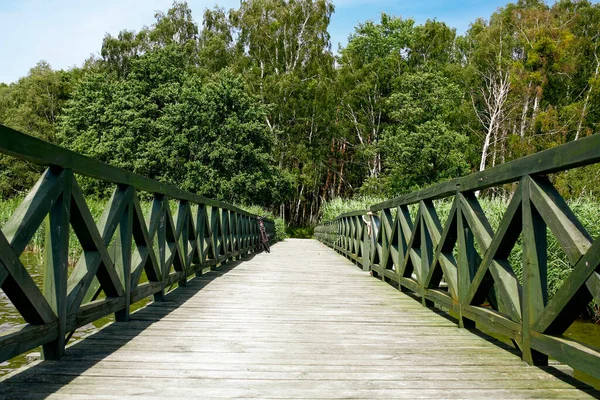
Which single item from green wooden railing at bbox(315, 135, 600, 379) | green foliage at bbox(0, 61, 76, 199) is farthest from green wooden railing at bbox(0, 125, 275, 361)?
green foliage at bbox(0, 61, 76, 199)

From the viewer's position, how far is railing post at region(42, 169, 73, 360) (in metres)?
2.58

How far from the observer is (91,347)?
2.93 meters

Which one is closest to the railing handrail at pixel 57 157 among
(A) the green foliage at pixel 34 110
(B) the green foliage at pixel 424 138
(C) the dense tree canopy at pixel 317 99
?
(C) the dense tree canopy at pixel 317 99

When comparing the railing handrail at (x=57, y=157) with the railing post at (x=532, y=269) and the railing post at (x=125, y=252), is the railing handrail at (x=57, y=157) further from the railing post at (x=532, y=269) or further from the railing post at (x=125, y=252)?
the railing post at (x=532, y=269)

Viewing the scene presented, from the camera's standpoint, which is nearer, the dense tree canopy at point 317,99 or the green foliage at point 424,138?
the green foliage at point 424,138

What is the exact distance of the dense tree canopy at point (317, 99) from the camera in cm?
2747

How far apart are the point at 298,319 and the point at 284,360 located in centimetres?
128

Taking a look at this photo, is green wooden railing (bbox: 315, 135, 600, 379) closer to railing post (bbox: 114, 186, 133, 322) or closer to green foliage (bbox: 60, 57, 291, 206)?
railing post (bbox: 114, 186, 133, 322)

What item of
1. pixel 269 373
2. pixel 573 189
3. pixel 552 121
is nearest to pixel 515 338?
pixel 269 373

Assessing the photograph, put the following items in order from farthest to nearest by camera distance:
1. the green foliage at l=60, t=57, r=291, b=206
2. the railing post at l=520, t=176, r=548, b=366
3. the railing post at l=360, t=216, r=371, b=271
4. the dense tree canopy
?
the green foliage at l=60, t=57, r=291, b=206, the dense tree canopy, the railing post at l=360, t=216, r=371, b=271, the railing post at l=520, t=176, r=548, b=366

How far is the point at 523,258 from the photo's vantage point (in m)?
2.71

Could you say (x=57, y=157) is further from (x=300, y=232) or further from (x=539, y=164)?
(x=300, y=232)

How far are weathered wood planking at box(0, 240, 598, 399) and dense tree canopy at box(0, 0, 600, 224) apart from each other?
21242mm

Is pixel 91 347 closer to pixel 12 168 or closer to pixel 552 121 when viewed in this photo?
pixel 552 121
